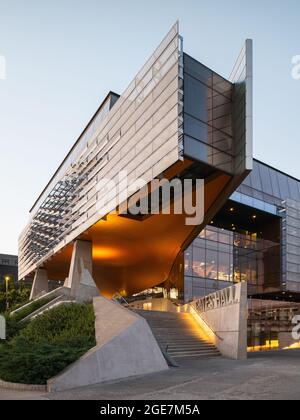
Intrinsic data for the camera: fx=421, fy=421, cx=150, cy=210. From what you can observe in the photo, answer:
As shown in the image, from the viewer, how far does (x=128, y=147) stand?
26.8m

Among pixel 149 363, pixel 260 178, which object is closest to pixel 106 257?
pixel 260 178

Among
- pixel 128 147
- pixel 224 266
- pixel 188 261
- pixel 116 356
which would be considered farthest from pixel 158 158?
pixel 224 266

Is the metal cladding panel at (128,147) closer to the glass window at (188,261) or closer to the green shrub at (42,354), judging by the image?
the green shrub at (42,354)

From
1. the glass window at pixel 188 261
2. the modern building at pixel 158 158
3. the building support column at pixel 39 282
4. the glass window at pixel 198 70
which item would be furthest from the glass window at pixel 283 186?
the building support column at pixel 39 282

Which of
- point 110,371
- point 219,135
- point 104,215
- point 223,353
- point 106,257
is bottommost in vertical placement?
point 223,353

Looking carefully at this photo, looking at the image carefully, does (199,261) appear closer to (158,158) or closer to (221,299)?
(221,299)

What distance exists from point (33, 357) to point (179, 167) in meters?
12.6

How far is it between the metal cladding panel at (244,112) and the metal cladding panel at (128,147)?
11.9ft

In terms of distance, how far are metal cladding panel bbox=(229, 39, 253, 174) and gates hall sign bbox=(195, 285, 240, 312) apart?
6.28 metres

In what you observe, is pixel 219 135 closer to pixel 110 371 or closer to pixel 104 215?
pixel 104 215

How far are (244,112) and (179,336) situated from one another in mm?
12172

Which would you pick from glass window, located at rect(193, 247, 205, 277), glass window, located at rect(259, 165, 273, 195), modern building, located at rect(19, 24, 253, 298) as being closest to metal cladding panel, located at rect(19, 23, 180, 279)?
modern building, located at rect(19, 24, 253, 298)

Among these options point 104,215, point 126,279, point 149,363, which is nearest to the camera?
point 149,363

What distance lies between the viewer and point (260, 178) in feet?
150
